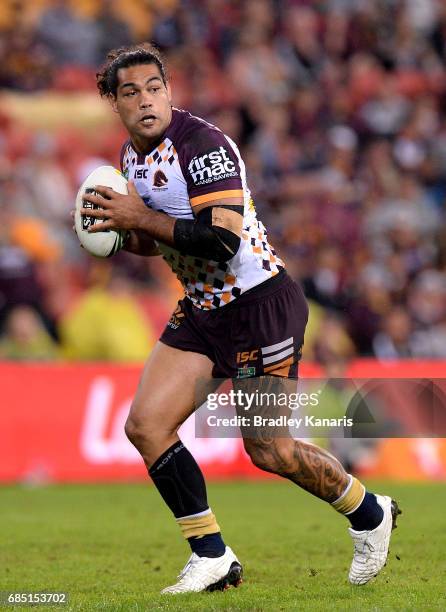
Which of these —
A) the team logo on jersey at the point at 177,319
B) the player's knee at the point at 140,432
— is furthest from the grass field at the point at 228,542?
the team logo on jersey at the point at 177,319

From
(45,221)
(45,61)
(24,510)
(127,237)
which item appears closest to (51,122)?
(45,61)

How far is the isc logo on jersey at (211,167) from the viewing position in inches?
221

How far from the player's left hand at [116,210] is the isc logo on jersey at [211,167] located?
31 cm

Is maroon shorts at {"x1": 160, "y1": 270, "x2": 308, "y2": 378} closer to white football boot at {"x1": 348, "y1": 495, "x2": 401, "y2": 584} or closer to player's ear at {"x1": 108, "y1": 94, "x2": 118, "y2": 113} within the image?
white football boot at {"x1": 348, "y1": 495, "x2": 401, "y2": 584}

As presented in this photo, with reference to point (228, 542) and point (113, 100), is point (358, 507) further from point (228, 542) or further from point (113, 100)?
point (113, 100)

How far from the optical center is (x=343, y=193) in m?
16.2

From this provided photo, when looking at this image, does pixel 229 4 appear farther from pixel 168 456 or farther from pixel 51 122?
pixel 168 456

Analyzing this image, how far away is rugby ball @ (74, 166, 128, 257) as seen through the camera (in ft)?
19.2

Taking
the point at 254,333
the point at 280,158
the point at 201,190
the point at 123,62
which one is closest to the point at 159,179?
the point at 201,190

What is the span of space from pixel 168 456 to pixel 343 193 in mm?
10671

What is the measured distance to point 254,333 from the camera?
5922 mm

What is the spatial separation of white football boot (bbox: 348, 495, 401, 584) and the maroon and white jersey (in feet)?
4.57

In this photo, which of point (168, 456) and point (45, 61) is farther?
point (45, 61)

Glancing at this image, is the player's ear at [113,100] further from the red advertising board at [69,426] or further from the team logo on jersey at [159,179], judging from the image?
the red advertising board at [69,426]
